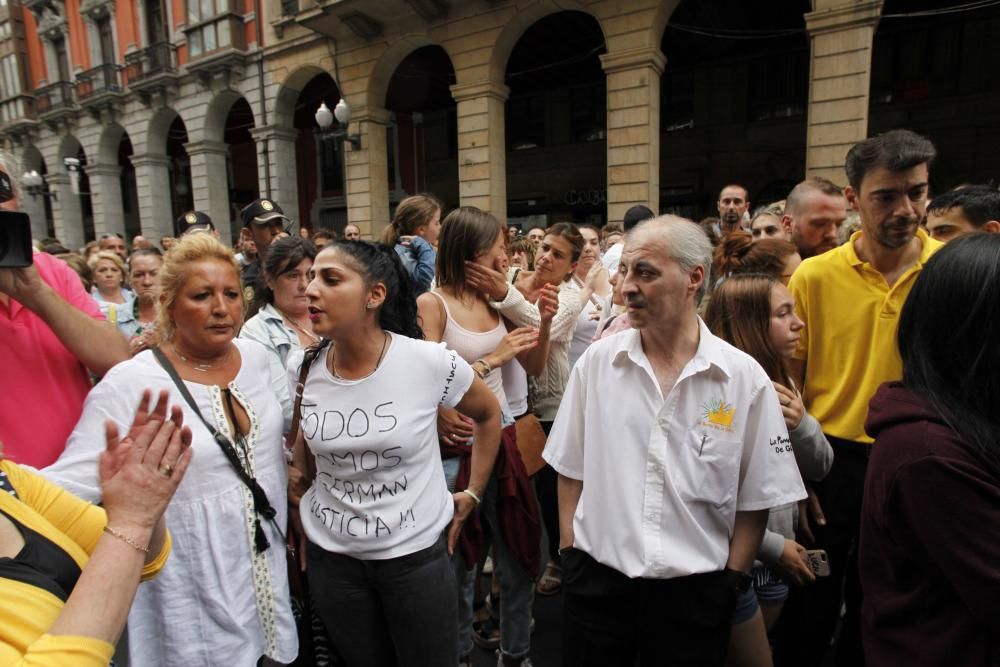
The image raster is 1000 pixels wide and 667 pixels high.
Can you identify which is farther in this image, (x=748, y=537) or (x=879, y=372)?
(x=879, y=372)

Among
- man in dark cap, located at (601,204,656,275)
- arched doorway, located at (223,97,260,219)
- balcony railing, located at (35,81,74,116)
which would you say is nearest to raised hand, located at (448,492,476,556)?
man in dark cap, located at (601,204,656,275)

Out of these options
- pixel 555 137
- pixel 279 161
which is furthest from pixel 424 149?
pixel 279 161

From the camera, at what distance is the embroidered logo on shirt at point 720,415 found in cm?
171

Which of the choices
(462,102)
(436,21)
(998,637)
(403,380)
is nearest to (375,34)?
(436,21)

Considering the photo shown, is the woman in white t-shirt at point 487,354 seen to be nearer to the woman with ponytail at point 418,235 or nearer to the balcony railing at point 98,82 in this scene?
the woman with ponytail at point 418,235

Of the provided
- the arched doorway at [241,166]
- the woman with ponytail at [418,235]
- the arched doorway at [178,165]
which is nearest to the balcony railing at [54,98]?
the arched doorway at [178,165]

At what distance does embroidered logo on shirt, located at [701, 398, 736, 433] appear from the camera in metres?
1.71

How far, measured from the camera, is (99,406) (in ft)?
5.35

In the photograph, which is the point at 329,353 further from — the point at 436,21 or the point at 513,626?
the point at 436,21

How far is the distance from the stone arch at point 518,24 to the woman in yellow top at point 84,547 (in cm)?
1152

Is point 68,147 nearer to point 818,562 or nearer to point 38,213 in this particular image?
point 38,213

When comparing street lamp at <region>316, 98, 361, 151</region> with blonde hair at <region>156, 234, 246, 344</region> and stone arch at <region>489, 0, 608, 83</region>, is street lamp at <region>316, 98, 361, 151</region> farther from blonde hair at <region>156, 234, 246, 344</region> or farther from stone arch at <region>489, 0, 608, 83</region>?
blonde hair at <region>156, 234, 246, 344</region>

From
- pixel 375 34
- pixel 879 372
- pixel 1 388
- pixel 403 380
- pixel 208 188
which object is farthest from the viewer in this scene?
pixel 208 188

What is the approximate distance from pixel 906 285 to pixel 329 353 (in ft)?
7.75
